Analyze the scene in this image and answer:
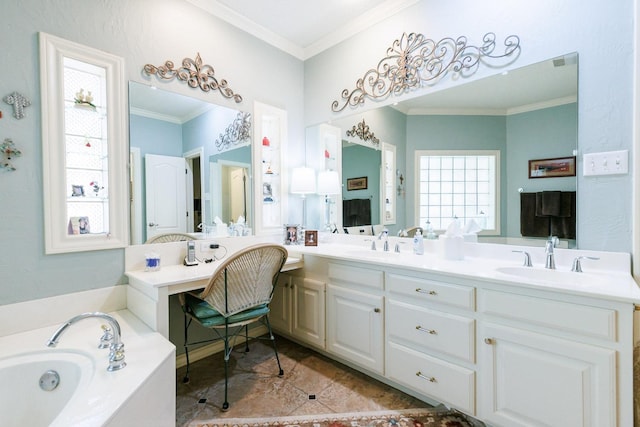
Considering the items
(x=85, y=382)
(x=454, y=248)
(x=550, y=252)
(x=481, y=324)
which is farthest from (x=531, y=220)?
(x=85, y=382)

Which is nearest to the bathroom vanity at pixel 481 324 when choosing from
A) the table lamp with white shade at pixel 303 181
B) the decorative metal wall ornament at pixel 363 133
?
the table lamp with white shade at pixel 303 181

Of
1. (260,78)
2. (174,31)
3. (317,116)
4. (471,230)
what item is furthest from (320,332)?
(174,31)

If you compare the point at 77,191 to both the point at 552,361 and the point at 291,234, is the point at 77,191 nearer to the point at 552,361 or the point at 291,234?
the point at 291,234

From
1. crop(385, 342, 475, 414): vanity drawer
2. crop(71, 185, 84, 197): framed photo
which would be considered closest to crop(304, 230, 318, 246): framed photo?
crop(385, 342, 475, 414): vanity drawer

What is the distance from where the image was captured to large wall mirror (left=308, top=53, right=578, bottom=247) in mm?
1633

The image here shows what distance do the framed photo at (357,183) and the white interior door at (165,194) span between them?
1.40 metres

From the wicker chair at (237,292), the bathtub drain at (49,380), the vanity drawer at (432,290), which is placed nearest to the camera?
the bathtub drain at (49,380)

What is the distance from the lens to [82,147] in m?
1.73

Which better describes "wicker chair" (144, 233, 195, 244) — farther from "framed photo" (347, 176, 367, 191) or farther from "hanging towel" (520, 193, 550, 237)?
"hanging towel" (520, 193, 550, 237)

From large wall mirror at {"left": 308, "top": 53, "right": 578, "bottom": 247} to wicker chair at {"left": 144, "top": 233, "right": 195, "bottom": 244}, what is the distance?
5.24 feet

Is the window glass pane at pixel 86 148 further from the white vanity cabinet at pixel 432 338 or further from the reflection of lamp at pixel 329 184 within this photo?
the white vanity cabinet at pixel 432 338

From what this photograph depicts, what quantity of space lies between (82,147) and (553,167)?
2.78 metres

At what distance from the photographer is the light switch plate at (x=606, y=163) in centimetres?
143

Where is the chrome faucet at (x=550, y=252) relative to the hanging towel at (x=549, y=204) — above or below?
below
